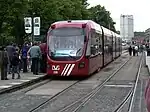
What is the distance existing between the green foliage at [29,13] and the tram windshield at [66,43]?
46.4ft

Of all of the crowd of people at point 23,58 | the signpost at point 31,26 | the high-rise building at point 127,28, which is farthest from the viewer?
the high-rise building at point 127,28

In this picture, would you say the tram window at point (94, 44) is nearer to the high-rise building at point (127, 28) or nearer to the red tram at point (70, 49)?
the red tram at point (70, 49)

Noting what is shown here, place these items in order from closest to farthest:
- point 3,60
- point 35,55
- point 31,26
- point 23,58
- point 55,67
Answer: point 3,60, point 55,67, point 35,55, point 23,58, point 31,26

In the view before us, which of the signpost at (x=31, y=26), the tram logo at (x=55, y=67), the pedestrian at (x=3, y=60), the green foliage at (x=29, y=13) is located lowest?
the tram logo at (x=55, y=67)

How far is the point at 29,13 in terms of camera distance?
43812 mm

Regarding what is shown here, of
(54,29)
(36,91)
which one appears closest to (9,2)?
(54,29)

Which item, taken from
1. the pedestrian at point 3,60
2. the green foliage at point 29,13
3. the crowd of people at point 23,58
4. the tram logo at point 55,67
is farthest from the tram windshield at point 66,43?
the green foliage at point 29,13

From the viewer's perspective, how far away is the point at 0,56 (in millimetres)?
19016

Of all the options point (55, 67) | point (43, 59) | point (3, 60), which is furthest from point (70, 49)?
point (3, 60)

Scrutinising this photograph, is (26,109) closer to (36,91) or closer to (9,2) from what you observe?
(36,91)

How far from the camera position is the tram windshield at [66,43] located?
20.9 metres

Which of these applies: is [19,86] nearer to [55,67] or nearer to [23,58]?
[55,67]

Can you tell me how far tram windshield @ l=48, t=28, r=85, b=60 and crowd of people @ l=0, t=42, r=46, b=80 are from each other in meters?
1.26

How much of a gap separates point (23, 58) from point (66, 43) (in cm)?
304
